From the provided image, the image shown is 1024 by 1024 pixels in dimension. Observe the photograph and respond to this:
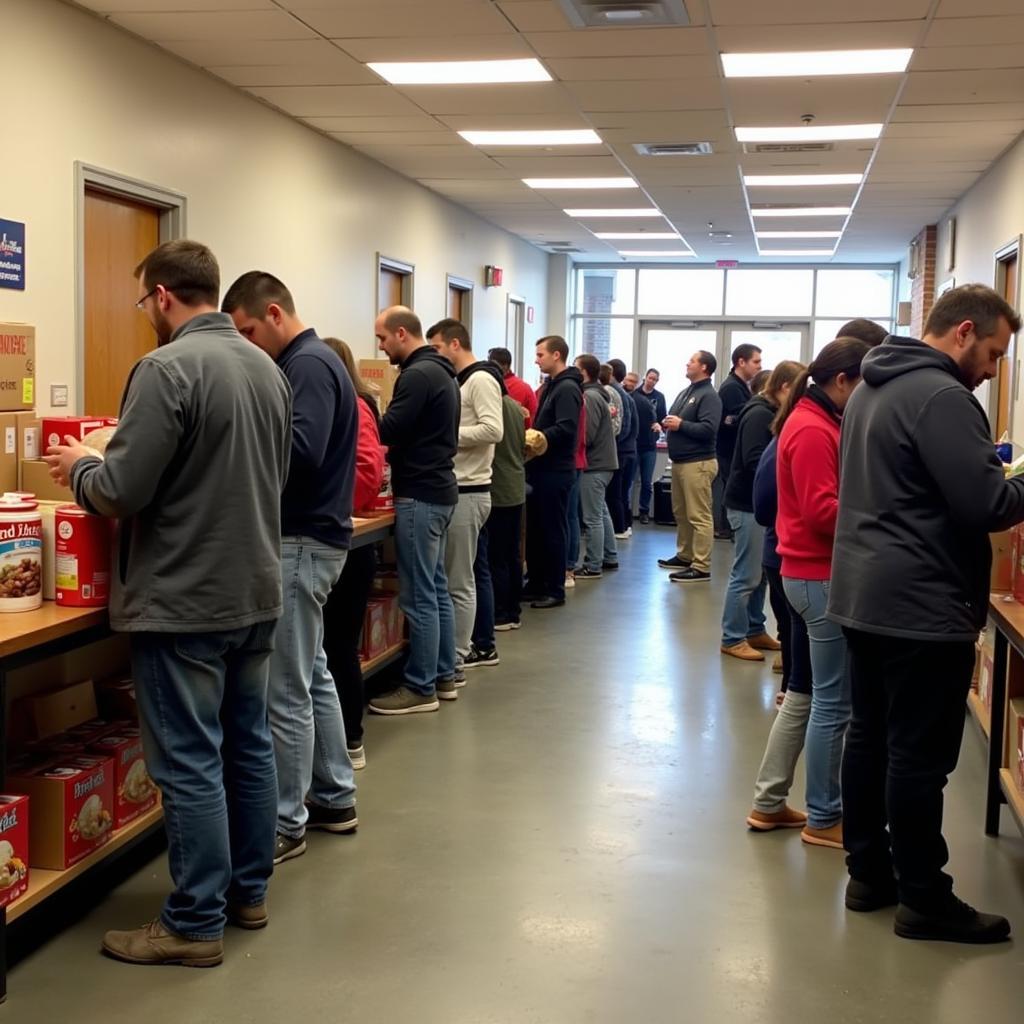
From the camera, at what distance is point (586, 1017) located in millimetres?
2520

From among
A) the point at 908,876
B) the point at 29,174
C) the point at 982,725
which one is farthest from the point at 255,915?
the point at 29,174

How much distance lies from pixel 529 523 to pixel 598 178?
3324 millimetres

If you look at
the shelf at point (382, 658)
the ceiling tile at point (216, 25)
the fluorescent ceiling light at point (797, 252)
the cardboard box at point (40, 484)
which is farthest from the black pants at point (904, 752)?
the fluorescent ceiling light at point (797, 252)

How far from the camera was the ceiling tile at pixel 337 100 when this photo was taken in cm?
640

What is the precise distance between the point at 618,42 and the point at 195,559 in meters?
3.75

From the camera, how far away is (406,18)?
16.6 feet

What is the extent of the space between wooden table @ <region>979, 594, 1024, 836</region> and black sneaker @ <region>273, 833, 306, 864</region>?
204cm

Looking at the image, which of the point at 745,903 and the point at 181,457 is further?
the point at 745,903

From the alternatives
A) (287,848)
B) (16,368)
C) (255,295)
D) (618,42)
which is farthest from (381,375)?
(287,848)

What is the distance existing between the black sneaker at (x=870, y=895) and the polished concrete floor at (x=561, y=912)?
0.03 m

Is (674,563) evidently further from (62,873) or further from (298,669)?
(62,873)

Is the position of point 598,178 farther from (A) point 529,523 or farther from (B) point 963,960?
(B) point 963,960

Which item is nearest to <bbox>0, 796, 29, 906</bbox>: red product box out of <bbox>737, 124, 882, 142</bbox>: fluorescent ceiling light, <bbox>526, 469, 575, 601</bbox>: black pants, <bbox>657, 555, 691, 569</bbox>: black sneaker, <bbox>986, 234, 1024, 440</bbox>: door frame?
<bbox>526, 469, 575, 601</bbox>: black pants

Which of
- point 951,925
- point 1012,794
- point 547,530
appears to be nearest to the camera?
point 951,925
